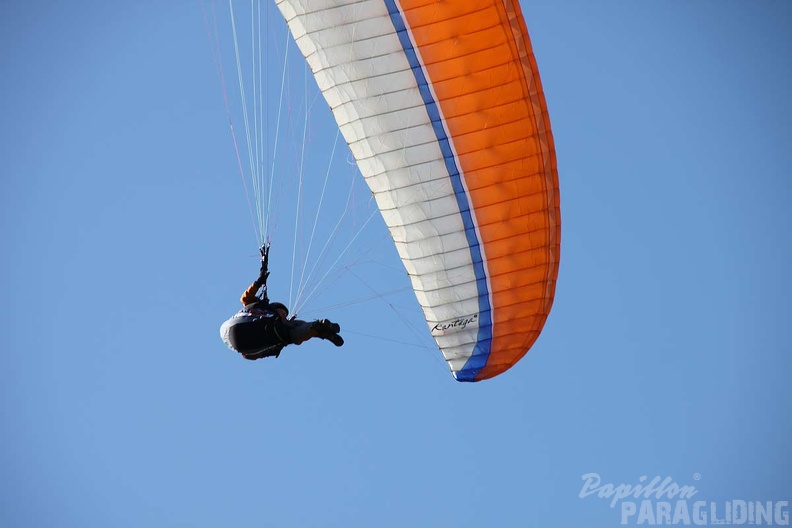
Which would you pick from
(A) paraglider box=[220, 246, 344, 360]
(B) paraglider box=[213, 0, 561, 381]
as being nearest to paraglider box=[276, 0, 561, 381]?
(B) paraglider box=[213, 0, 561, 381]

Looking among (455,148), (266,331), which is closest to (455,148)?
(455,148)

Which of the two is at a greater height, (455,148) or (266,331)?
(455,148)

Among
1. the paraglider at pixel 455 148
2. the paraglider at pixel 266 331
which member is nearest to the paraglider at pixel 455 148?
the paraglider at pixel 455 148

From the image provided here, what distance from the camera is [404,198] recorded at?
1459cm

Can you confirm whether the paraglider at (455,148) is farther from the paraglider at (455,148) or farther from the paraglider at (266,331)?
the paraglider at (266,331)

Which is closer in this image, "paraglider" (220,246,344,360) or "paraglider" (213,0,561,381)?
"paraglider" (213,0,561,381)

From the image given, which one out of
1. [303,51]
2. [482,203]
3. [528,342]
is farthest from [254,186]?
[528,342]

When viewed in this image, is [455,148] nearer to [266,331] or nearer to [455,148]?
[455,148]

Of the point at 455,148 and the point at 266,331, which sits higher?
the point at 455,148

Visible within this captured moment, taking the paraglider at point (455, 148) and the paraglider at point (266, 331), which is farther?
the paraglider at point (266, 331)

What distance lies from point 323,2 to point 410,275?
10.4ft

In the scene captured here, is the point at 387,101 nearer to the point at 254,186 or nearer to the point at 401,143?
the point at 401,143

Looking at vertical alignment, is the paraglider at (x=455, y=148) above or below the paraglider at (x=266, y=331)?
above

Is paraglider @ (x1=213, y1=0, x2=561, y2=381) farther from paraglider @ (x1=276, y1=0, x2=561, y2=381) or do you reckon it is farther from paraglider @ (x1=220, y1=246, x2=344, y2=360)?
paraglider @ (x1=220, y1=246, x2=344, y2=360)
